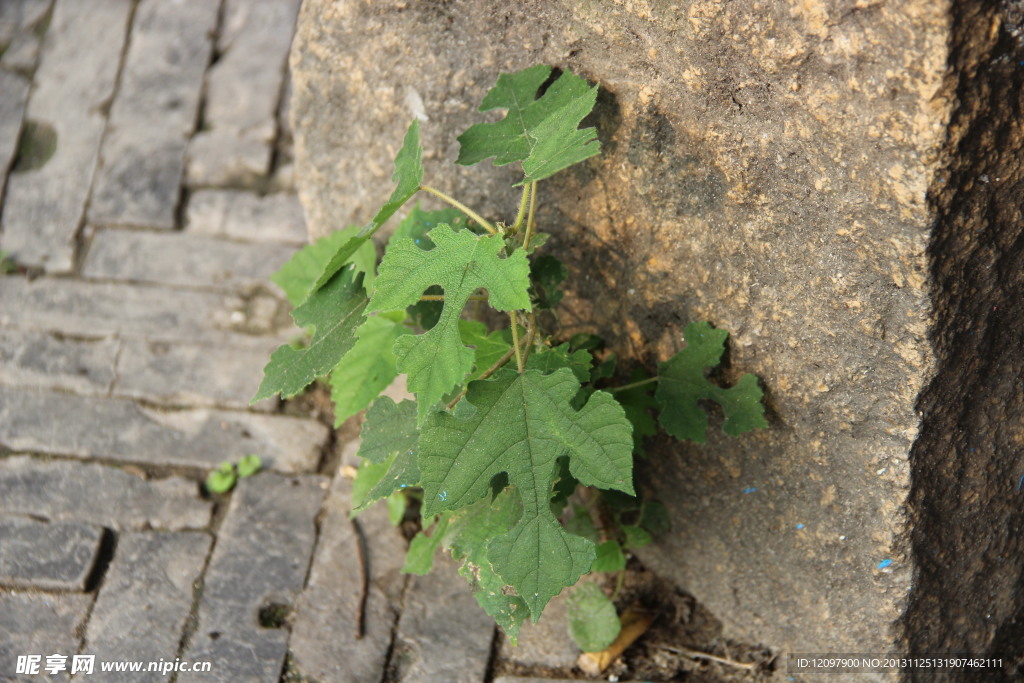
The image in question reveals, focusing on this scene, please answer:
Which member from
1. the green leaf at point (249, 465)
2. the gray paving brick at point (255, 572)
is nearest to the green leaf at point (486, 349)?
the gray paving brick at point (255, 572)

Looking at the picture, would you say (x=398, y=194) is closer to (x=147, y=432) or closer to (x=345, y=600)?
(x=345, y=600)

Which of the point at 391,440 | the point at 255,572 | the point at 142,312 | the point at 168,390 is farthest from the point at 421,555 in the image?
the point at 142,312

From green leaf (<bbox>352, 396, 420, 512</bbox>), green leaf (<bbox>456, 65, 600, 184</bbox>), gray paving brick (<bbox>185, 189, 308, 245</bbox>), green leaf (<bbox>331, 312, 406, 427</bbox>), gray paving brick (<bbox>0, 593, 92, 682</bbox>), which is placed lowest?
gray paving brick (<bbox>0, 593, 92, 682</bbox>)

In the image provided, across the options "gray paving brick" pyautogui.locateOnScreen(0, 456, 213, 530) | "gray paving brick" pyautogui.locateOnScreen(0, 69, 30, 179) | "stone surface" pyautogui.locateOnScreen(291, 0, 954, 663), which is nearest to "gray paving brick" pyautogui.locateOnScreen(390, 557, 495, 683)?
"stone surface" pyautogui.locateOnScreen(291, 0, 954, 663)

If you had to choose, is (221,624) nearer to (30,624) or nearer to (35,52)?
(30,624)

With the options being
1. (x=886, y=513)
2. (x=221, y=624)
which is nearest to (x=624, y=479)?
(x=886, y=513)

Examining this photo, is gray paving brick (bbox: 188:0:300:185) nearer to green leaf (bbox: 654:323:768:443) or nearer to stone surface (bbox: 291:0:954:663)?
stone surface (bbox: 291:0:954:663)

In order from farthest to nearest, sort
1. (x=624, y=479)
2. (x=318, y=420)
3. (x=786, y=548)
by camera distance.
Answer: (x=318, y=420), (x=786, y=548), (x=624, y=479)
